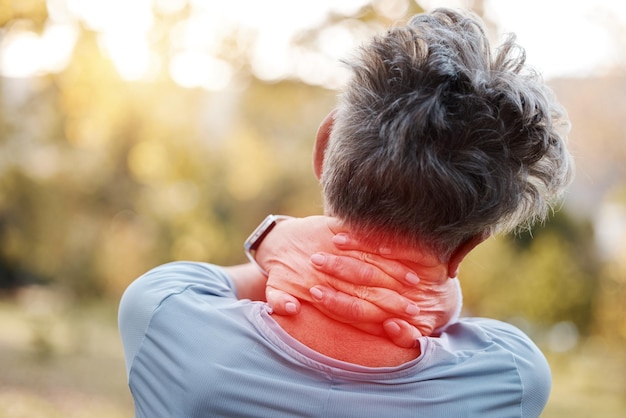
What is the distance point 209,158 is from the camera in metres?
7.67

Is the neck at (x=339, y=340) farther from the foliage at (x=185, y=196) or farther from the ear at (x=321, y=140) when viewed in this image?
the foliage at (x=185, y=196)

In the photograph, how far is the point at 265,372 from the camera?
2.78ft

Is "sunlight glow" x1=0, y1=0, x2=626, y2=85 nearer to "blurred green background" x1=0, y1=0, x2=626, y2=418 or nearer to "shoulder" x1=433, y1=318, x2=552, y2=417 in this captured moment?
"blurred green background" x1=0, y1=0, x2=626, y2=418

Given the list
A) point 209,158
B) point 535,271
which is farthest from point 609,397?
point 209,158

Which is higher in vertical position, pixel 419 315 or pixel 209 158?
pixel 419 315

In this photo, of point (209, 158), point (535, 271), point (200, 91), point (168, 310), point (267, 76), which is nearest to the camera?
point (168, 310)

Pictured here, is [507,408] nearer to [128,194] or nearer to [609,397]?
[609,397]

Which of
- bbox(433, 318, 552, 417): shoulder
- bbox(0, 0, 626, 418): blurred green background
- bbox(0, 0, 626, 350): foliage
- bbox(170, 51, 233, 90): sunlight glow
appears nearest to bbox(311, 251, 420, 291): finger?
bbox(433, 318, 552, 417): shoulder

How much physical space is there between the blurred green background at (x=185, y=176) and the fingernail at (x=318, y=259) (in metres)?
2.36

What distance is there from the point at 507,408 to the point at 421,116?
410 mm

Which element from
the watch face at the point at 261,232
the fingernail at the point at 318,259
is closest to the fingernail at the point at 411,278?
the fingernail at the point at 318,259

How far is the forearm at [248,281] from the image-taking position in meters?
1.07

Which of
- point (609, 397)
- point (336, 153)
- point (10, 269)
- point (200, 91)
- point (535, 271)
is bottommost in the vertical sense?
point (10, 269)

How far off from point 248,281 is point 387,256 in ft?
0.92
